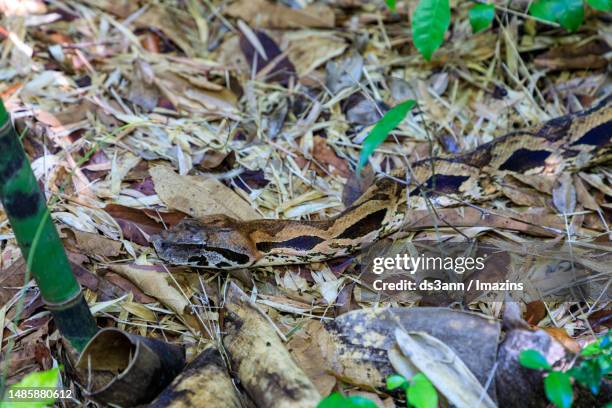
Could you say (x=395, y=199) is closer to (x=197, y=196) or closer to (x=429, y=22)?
(x=429, y=22)

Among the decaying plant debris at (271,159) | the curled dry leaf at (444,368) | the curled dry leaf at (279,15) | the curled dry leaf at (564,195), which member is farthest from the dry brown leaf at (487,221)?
the curled dry leaf at (279,15)

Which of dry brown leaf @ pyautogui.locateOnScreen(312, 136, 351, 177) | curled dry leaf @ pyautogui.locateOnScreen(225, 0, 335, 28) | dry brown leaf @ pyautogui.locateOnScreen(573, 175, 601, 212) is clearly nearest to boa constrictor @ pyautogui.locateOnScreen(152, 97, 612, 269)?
dry brown leaf @ pyautogui.locateOnScreen(573, 175, 601, 212)

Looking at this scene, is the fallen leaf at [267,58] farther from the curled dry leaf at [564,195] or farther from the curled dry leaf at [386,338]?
the curled dry leaf at [386,338]

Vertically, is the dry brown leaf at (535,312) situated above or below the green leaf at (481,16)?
below

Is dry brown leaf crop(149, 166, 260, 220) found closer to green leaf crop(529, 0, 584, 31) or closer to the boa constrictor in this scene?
the boa constrictor

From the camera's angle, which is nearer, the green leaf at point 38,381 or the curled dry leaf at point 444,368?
Result: the green leaf at point 38,381

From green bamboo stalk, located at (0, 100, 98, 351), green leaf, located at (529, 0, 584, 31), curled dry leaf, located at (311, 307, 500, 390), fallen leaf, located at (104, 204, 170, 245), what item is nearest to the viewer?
green bamboo stalk, located at (0, 100, 98, 351)

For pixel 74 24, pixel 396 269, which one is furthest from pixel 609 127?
pixel 74 24
